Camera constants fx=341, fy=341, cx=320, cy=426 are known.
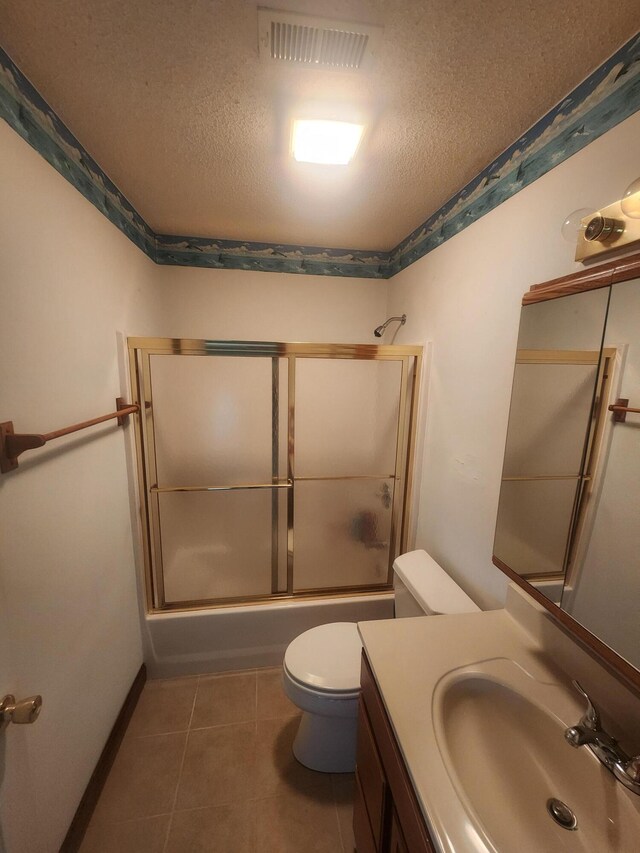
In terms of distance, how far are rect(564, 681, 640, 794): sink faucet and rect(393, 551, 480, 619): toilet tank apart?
0.52 meters

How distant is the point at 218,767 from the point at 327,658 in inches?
26.0

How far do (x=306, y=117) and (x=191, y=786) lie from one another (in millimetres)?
2517

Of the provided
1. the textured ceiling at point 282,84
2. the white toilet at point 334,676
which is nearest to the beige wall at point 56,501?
the textured ceiling at point 282,84

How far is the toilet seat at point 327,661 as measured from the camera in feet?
4.39

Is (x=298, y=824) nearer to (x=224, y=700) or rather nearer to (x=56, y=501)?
(x=224, y=700)

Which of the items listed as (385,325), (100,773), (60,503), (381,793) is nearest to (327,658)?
(381,793)

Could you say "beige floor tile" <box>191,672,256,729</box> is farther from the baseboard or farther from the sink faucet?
the sink faucet

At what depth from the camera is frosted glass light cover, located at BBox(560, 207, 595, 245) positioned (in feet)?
3.05

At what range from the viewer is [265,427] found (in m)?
1.94

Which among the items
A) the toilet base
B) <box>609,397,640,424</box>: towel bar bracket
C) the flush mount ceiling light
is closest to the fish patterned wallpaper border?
the flush mount ceiling light

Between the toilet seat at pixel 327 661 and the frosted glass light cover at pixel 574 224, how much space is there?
170cm

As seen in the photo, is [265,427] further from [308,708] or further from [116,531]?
[308,708]

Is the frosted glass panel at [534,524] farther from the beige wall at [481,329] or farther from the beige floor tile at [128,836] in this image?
the beige floor tile at [128,836]

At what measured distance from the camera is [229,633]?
192cm
